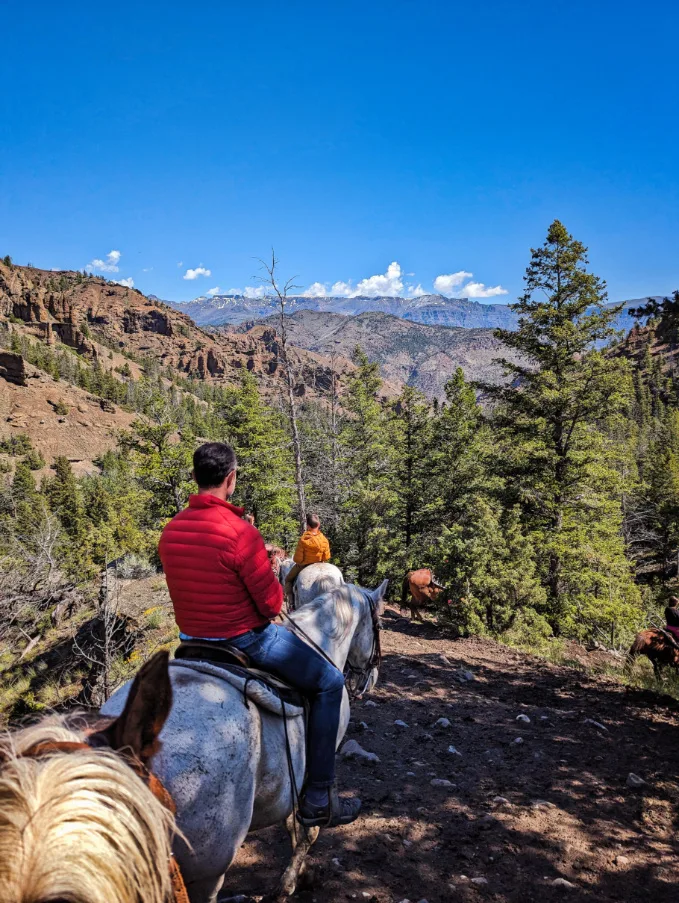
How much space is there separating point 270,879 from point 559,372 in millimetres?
13799

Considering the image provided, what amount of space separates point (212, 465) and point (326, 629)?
1.90 m

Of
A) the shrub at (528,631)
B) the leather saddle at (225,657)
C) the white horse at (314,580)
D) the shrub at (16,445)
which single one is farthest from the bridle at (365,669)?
the shrub at (16,445)

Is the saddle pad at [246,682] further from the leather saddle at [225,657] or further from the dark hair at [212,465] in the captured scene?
the dark hair at [212,465]

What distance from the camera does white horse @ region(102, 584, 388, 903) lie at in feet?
6.61

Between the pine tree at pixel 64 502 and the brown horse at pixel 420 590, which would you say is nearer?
the brown horse at pixel 420 590

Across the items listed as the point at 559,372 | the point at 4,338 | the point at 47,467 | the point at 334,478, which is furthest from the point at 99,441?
the point at 559,372

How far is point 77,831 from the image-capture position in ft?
4.16

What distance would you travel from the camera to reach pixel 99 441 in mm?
91062

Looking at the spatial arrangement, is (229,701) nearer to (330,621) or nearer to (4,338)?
(330,621)

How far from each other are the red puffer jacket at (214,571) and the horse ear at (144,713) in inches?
33.3

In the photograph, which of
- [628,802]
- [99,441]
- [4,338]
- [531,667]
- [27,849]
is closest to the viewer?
[27,849]

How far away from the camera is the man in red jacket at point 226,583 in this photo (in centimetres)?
258

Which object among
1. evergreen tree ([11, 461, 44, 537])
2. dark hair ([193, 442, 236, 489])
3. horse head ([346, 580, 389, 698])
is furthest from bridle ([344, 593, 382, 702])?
evergreen tree ([11, 461, 44, 537])

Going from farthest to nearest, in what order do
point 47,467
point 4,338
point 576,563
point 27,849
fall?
point 4,338
point 47,467
point 576,563
point 27,849
